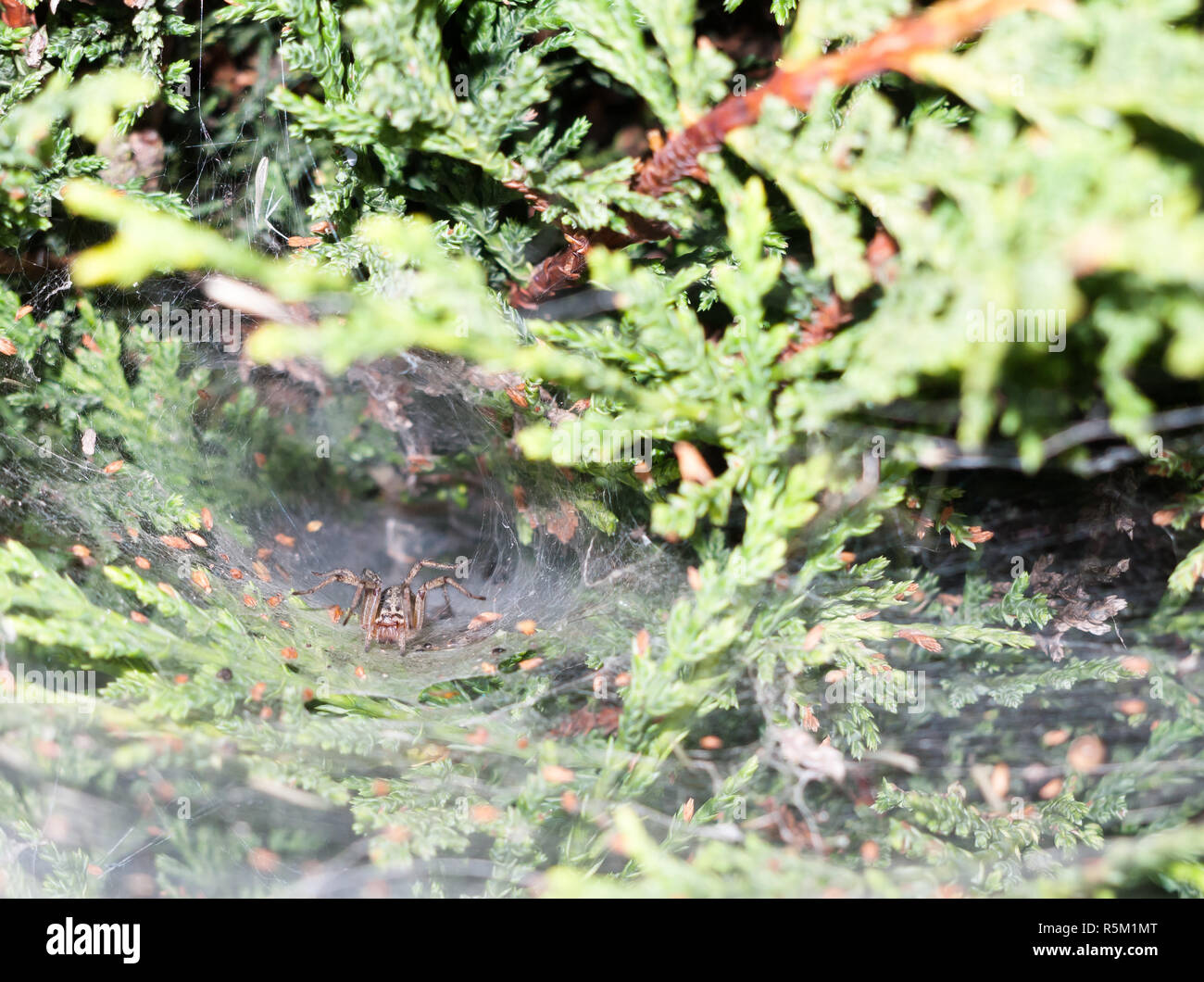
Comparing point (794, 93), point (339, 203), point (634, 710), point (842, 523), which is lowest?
point (634, 710)

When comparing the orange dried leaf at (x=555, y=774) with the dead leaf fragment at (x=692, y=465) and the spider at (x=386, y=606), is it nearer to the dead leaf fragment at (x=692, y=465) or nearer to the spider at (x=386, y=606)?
the dead leaf fragment at (x=692, y=465)

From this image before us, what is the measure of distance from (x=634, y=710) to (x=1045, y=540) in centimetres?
135

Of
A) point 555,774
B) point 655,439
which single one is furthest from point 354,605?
point 655,439

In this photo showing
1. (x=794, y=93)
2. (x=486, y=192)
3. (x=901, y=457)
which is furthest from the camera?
(x=486, y=192)

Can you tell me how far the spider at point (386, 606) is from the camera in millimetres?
2758

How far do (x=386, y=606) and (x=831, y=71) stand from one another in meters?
2.33

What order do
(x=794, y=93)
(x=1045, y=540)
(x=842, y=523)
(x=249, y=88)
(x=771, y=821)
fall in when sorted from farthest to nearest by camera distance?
(x=249, y=88) < (x=1045, y=540) < (x=771, y=821) < (x=842, y=523) < (x=794, y=93)

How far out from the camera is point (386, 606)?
111 inches

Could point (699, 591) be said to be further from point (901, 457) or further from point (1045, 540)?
point (1045, 540)

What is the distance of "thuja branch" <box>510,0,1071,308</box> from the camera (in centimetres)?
112

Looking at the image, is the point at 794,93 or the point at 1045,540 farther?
the point at 1045,540

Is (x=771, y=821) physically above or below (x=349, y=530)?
below
